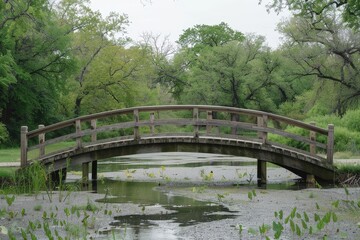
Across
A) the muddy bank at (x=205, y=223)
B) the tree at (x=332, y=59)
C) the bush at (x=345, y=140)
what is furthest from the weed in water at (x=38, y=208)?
the tree at (x=332, y=59)

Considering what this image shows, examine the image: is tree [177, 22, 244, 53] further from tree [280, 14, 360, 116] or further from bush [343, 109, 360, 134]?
bush [343, 109, 360, 134]

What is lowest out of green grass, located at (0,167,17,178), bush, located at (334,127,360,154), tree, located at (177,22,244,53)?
green grass, located at (0,167,17,178)

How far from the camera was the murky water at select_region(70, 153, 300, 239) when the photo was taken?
10914mm

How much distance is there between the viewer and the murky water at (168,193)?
10914mm

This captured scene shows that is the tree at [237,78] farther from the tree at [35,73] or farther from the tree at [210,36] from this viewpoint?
the tree at [35,73]

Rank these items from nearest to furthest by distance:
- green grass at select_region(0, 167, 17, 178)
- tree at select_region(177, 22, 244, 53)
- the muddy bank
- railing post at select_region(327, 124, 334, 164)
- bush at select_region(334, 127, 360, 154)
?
the muddy bank < green grass at select_region(0, 167, 17, 178) < railing post at select_region(327, 124, 334, 164) < bush at select_region(334, 127, 360, 154) < tree at select_region(177, 22, 244, 53)

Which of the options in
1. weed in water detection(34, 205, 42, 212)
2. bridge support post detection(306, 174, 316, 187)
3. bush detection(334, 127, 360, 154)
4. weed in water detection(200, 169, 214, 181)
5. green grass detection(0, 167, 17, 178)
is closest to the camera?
weed in water detection(34, 205, 42, 212)

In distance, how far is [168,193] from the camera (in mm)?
15945

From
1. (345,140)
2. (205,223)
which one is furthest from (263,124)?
(345,140)

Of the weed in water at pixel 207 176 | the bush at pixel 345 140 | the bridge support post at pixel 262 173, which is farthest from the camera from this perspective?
the bush at pixel 345 140

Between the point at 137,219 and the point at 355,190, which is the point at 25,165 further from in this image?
the point at 355,190

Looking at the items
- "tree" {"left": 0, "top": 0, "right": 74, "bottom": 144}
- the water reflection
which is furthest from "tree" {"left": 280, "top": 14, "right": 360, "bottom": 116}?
the water reflection

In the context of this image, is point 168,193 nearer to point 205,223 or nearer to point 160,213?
point 160,213

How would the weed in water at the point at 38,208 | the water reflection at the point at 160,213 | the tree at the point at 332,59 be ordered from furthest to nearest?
the tree at the point at 332,59 → the weed in water at the point at 38,208 → the water reflection at the point at 160,213
